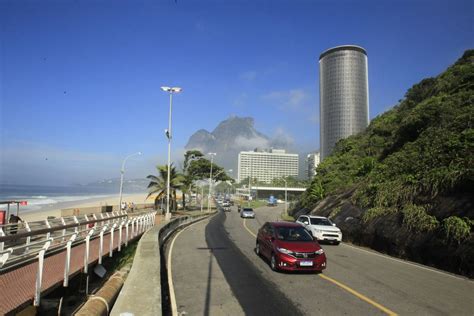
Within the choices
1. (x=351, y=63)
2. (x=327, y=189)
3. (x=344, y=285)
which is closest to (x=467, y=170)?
(x=344, y=285)

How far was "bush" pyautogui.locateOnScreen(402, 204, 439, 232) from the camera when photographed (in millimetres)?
14988

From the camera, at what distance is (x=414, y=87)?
182ft

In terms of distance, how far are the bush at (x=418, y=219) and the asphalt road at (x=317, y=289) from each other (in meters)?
1.80

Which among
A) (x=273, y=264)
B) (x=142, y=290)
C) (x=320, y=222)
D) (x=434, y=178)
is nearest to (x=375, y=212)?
(x=320, y=222)

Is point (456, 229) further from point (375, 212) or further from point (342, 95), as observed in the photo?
point (342, 95)

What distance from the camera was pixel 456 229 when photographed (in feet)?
43.2

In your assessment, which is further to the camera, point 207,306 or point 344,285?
point 344,285

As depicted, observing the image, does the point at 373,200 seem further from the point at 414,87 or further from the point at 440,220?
the point at 414,87

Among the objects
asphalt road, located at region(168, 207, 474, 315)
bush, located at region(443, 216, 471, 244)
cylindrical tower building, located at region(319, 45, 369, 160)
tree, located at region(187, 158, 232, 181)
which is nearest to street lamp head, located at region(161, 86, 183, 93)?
asphalt road, located at region(168, 207, 474, 315)

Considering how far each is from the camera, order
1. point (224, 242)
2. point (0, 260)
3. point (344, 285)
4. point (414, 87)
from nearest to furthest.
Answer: point (0, 260)
point (344, 285)
point (224, 242)
point (414, 87)

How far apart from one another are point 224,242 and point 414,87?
155ft

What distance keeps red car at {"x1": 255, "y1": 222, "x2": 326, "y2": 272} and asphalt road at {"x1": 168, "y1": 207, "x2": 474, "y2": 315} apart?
0.30m

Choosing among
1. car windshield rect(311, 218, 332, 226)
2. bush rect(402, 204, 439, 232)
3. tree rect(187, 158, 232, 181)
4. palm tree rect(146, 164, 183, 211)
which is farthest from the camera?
tree rect(187, 158, 232, 181)

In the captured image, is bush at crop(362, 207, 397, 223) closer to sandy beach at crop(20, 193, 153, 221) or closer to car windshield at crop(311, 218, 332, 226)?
car windshield at crop(311, 218, 332, 226)
